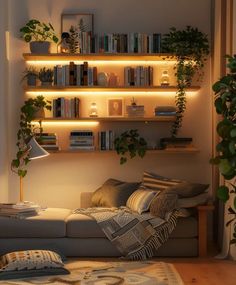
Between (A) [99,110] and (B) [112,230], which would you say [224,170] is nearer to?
(B) [112,230]

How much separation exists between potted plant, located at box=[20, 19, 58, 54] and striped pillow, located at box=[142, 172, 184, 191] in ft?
5.69

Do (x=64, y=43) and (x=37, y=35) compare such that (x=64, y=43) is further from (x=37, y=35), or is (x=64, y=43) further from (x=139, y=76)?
(x=139, y=76)

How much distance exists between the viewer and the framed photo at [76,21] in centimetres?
667

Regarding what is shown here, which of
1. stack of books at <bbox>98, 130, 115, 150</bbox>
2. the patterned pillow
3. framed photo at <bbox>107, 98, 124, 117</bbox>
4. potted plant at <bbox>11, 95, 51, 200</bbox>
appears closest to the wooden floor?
the patterned pillow

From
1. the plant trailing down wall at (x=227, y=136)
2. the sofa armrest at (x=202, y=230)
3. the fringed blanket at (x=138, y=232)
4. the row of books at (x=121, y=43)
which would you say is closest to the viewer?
the plant trailing down wall at (x=227, y=136)

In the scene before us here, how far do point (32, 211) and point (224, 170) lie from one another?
3420 mm

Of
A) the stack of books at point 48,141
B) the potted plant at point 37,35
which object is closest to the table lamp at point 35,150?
the stack of books at point 48,141

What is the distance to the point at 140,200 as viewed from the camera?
589cm

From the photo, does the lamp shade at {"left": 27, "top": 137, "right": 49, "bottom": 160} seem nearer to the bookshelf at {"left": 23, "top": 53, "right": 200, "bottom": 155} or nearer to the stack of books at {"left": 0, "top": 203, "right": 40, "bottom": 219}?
the bookshelf at {"left": 23, "top": 53, "right": 200, "bottom": 155}

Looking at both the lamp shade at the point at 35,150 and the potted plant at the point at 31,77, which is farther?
the potted plant at the point at 31,77

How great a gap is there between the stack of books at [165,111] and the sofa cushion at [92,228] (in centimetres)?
130

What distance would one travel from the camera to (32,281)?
15.3 feet

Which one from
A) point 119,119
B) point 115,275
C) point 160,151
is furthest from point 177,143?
point 115,275

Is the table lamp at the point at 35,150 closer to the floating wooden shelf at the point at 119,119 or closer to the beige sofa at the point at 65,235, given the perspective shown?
the floating wooden shelf at the point at 119,119
